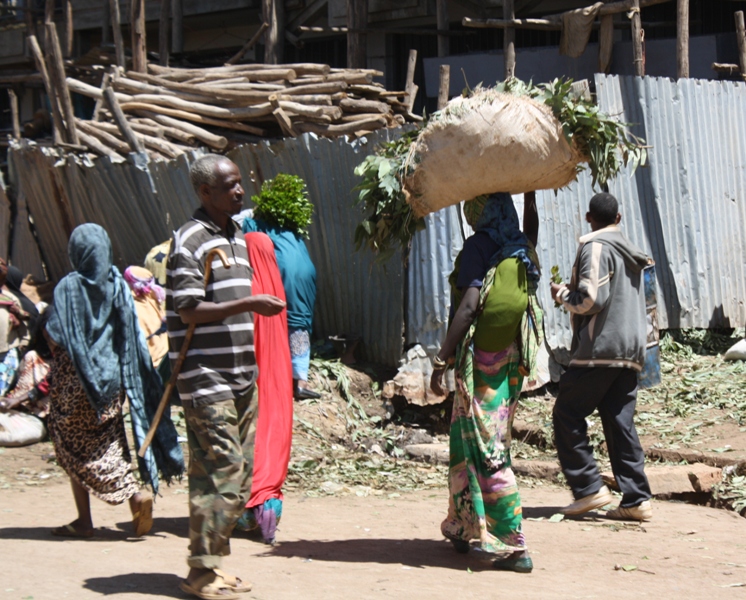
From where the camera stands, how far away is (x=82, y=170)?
35.3ft

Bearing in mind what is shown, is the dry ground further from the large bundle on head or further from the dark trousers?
the large bundle on head

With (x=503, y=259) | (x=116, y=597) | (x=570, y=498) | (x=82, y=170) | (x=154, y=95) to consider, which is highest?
(x=154, y=95)

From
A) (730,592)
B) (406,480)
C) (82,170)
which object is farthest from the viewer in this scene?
(82,170)

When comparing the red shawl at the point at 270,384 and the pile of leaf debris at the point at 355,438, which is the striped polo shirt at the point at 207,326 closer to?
the red shawl at the point at 270,384

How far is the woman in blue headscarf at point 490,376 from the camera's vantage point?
4.36 m

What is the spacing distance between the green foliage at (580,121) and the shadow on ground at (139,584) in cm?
284

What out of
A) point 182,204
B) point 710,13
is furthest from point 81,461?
point 710,13

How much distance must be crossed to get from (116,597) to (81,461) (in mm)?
1257

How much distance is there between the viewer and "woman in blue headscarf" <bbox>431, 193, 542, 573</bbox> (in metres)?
4.36

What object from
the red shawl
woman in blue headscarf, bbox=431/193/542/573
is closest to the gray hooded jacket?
woman in blue headscarf, bbox=431/193/542/573

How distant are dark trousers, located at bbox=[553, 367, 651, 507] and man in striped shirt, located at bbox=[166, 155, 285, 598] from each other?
2.21 metres

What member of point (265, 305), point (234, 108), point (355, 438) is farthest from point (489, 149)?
point (234, 108)

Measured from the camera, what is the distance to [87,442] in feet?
16.4

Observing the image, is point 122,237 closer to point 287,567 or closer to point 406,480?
point 406,480
